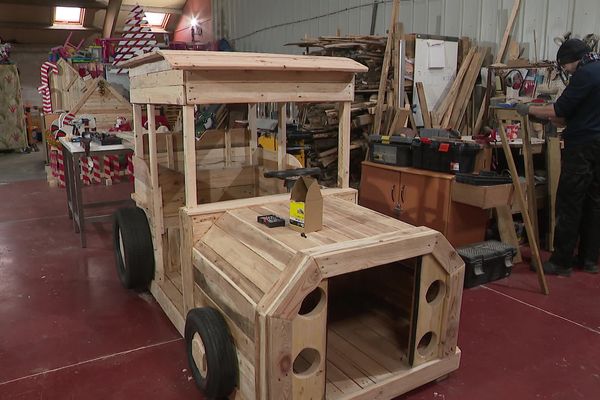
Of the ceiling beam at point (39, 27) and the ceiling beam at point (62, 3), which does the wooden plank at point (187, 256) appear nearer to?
the ceiling beam at point (62, 3)

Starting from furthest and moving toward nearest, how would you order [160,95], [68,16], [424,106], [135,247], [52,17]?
[68,16] → [52,17] → [424,106] → [135,247] → [160,95]

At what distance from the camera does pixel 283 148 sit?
353 centimetres

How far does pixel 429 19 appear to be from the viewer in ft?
21.6

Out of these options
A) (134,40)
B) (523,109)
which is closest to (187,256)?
(523,109)

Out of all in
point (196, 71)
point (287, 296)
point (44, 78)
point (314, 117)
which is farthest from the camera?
point (44, 78)

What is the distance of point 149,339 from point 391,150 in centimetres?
287

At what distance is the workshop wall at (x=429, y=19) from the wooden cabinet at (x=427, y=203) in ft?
7.28

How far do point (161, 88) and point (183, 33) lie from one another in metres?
12.7

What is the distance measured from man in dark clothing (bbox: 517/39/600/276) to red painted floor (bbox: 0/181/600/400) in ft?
0.78

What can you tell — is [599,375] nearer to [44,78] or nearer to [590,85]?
[590,85]

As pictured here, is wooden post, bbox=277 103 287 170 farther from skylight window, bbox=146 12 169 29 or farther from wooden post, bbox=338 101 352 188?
skylight window, bbox=146 12 169 29

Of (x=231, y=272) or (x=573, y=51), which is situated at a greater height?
(x=573, y=51)

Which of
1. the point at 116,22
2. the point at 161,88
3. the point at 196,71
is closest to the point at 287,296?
the point at 196,71

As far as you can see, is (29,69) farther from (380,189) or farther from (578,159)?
(578,159)
